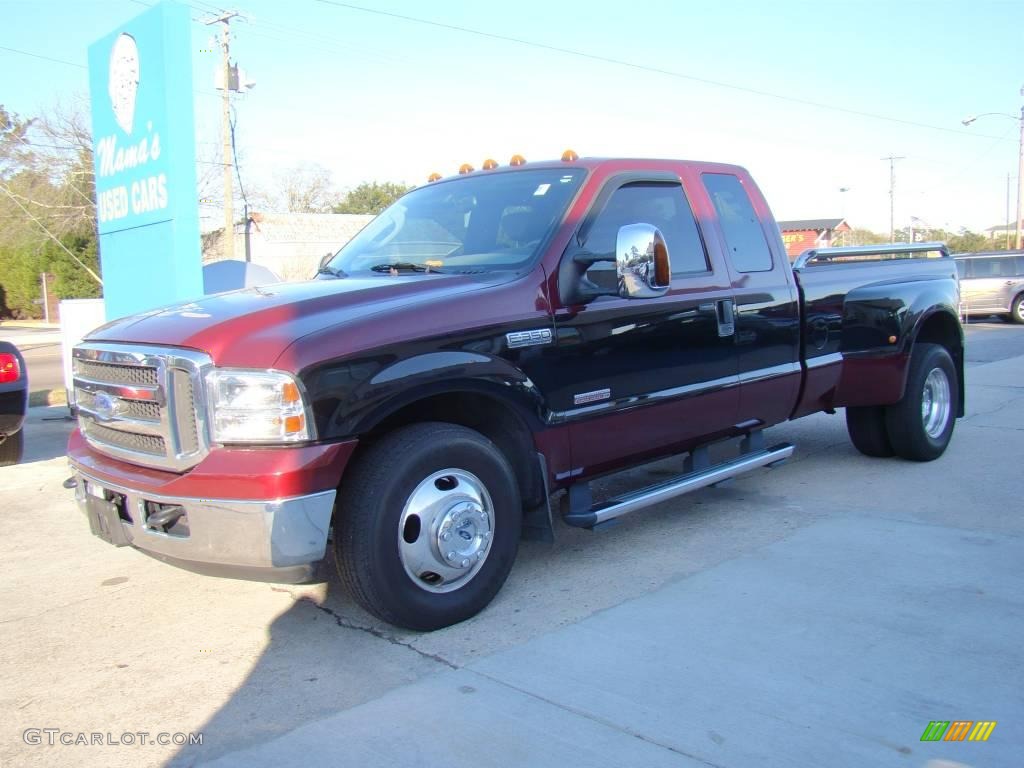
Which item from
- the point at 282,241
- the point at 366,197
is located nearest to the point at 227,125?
the point at 282,241

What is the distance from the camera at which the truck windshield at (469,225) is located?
4398mm

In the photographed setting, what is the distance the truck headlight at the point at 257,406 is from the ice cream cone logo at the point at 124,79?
629 centimetres

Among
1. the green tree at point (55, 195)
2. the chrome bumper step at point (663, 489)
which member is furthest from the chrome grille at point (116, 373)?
the green tree at point (55, 195)

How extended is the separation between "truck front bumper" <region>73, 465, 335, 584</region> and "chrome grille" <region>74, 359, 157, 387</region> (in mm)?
450

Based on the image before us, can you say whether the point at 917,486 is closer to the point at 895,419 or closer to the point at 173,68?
the point at 895,419

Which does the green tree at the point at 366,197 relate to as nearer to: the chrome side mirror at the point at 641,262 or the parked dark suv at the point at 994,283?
the parked dark suv at the point at 994,283

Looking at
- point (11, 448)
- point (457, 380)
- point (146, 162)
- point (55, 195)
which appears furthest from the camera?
point (55, 195)

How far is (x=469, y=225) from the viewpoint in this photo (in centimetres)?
473

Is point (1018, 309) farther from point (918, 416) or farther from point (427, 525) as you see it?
point (427, 525)

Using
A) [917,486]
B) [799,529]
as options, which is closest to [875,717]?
[799,529]

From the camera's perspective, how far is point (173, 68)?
26.2ft

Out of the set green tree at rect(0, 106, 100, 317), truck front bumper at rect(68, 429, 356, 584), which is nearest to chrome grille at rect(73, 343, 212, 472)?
truck front bumper at rect(68, 429, 356, 584)

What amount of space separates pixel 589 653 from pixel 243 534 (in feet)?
4.58

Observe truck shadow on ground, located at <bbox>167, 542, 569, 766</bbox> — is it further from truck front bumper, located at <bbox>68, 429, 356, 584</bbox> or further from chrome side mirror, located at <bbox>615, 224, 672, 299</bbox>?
chrome side mirror, located at <bbox>615, 224, 672, 299</bbox>
